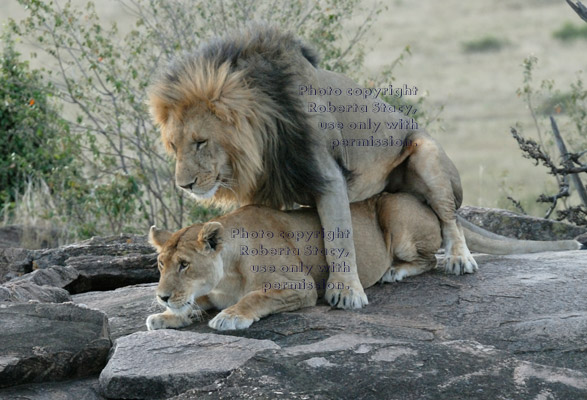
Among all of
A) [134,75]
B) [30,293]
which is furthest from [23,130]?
[30,293]

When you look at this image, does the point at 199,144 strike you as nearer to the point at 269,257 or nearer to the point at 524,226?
the point at 269,257

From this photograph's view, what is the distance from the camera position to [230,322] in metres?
5.23

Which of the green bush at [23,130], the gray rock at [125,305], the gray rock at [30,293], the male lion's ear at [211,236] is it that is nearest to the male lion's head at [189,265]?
the male lion's ear at [211,236]

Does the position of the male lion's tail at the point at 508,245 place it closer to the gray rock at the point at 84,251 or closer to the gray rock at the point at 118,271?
the gray rock at the point at 118,271

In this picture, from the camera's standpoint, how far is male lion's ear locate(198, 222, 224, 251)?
17.5 ft

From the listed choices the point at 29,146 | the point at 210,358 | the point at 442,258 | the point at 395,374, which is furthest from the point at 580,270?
the point at 29,146

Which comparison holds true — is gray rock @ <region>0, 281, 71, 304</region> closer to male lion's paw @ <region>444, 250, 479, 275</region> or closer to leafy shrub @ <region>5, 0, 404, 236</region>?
male lion's paw @ <region>444, 250, 479, 275</region>

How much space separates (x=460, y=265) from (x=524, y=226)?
253 centimetres

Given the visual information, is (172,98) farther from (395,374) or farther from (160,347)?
(395,374)

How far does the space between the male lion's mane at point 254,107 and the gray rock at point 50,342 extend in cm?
122

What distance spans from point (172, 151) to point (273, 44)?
0.93 metres

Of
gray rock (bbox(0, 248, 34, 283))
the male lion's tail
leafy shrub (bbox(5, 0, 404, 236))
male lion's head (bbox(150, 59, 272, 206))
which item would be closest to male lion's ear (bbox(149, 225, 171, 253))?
male lion's head (bbox(150, 59, 272, 206))

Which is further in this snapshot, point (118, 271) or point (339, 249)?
point (118, 271)

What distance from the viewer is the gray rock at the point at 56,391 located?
187 inches
